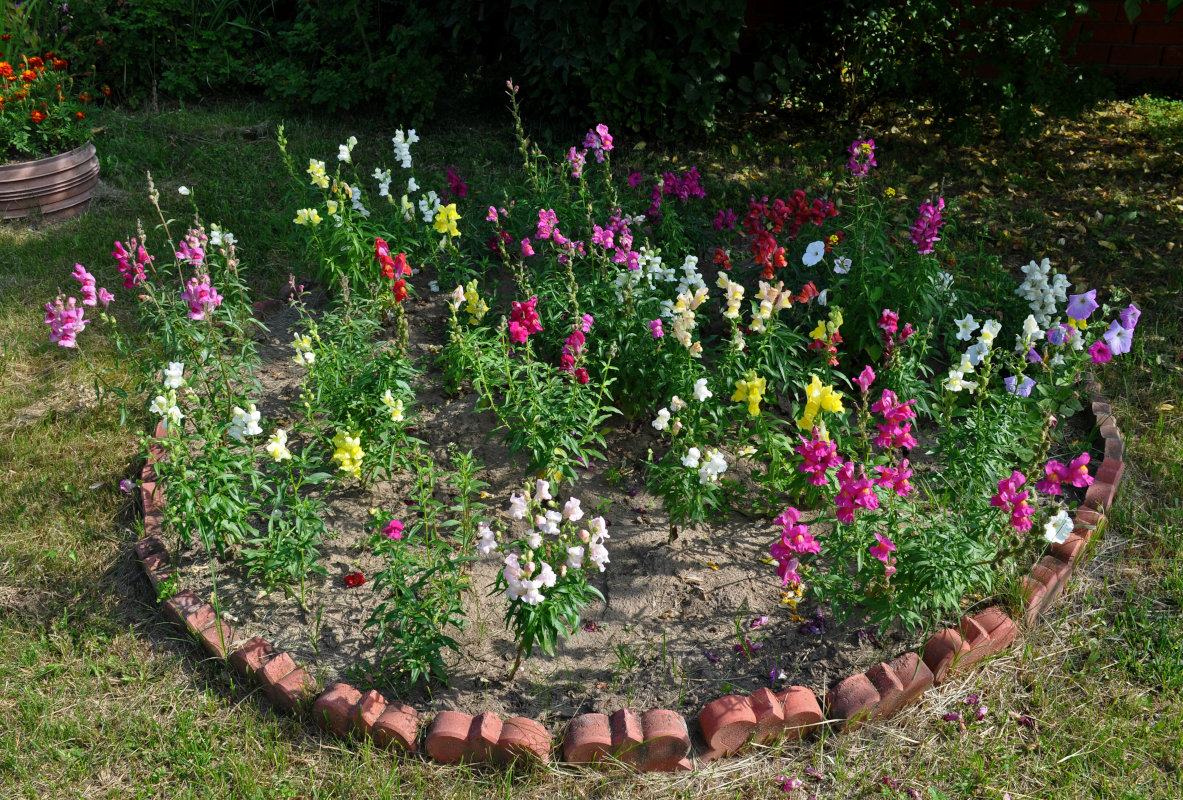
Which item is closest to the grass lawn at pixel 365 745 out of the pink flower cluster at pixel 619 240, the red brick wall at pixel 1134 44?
the pink flower cluster at pixel 619 240

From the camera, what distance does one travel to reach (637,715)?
2697mm

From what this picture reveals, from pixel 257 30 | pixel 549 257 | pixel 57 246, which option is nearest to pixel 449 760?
pixel 549 257

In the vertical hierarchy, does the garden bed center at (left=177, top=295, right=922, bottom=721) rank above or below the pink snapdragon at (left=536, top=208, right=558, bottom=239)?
below

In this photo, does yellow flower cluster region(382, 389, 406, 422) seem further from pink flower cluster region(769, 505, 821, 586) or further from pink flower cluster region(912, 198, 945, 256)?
pink flower cluster region(912, 198, 945, 256)

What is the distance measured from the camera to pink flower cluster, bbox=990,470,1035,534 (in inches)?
108

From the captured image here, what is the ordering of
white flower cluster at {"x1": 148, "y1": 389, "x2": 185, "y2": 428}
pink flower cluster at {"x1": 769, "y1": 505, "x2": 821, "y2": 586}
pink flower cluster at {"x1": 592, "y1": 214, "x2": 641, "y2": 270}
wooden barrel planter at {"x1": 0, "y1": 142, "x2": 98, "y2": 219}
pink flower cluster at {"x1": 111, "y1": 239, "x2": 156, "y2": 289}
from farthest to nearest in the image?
wooden barrel planter at {"x1": 0, "y1": 142, "x2": 98, "y2": 219}, pink flower cluster at {"x1": 592, "y1": 214, "x2": 641, "y2": 270}, pink flower cluster at {"x1": 111, "y1": 239, "x2": 156, "y2": 289}, white flower cluster at {"x1": 148, "y1": 389, "x2": 185, "y2": 428}, pink flower cluster at {"x1": 769, "y1": 505, "x2": 821, "y2": 586}

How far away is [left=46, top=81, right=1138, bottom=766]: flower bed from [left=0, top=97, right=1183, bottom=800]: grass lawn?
6.5 inches

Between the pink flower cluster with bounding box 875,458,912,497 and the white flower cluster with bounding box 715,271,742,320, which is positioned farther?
the white flower cluster with bounding box 715,271,742,320

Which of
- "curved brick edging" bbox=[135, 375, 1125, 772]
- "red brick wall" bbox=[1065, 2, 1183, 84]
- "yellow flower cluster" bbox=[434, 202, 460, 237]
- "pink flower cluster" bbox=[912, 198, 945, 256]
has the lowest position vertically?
"curved brick edging" bbox=[135, 375, 1125, 772]

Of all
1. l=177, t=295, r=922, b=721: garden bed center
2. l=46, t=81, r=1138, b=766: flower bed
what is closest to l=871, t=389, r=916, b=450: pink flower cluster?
l=46, t=81, r=1138, b=766: flower bed

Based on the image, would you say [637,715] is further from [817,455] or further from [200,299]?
[200,299]

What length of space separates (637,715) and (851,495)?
843 mm

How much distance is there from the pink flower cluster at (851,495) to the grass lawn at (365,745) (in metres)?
0.61

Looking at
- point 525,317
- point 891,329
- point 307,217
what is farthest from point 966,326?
point 307,217
